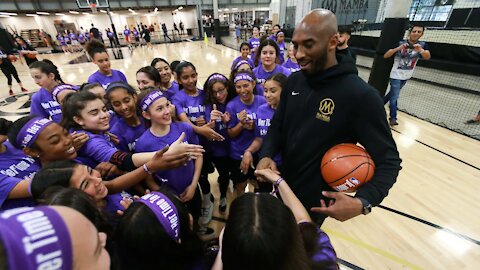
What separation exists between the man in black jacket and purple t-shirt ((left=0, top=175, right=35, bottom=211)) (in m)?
1.66

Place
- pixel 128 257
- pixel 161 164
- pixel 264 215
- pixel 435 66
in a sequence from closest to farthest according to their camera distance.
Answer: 1. pixel 264 215
2. pixel 128 257
3. pixel 161 164
4. pixel 435 66

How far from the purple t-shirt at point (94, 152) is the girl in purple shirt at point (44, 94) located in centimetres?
192

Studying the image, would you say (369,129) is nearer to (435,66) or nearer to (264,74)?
(264,74)

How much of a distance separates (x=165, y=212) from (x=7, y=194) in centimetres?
116

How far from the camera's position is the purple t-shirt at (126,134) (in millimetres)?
2336

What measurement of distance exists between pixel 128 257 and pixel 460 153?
533 centimetres

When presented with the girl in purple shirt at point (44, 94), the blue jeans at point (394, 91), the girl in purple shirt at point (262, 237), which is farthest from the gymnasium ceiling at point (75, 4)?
the girl in purple shirt at point (262, 237)

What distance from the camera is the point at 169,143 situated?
2.15m

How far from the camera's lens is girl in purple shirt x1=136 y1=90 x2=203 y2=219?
211 centimetres

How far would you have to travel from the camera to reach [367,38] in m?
9.71

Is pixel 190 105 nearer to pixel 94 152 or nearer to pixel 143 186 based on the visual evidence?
pixel 143 186

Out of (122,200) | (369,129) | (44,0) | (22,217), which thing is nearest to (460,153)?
(369,129)

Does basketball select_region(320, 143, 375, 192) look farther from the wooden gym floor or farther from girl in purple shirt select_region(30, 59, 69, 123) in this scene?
girl in purple shirt select_region(30, 59, 69, 123)

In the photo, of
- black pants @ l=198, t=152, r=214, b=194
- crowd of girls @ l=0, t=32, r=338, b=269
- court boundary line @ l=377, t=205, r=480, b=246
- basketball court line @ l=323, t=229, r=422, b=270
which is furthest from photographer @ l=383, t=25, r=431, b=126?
black pants @ l=198, t=152, r=214, b=194
